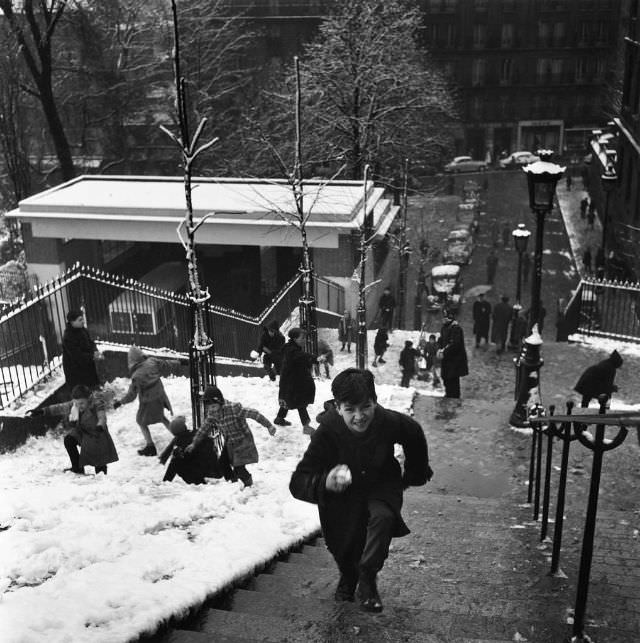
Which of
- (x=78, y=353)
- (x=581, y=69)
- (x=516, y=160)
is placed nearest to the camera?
(x=78, y=353)

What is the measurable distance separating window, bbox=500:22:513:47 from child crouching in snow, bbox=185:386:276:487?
49.7 m

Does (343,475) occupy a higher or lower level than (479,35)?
lower

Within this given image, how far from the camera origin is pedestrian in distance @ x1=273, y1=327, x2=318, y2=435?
34.2ft

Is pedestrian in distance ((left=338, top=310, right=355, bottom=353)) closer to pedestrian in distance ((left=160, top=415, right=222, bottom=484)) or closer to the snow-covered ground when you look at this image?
the snow-covered ground

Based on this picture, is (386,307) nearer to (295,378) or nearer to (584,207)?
(295,378)

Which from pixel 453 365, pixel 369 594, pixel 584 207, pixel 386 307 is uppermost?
pixel 369 594

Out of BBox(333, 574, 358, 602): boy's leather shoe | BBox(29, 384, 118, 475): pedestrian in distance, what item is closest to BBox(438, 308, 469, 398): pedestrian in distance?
BBox(29, 384, 118, 475): pedestrian in distance

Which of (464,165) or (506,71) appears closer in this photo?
(464,165)

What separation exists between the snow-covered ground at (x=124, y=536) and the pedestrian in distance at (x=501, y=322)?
9.02m

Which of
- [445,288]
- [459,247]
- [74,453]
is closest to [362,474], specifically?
[74,453]

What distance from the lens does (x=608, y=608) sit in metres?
5.01

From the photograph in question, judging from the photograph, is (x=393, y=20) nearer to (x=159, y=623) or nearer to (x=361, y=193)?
(x=361, y=193)

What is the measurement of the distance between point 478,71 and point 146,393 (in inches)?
1896

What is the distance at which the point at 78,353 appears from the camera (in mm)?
10625
